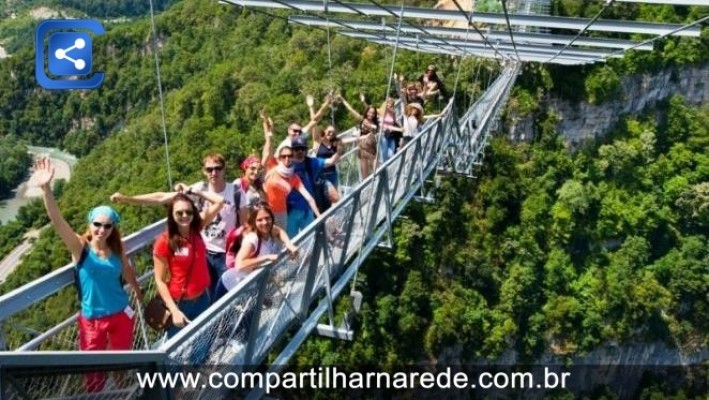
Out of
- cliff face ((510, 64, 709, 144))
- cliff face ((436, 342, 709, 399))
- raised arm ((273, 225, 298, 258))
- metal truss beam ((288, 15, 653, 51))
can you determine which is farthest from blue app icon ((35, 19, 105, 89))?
cliff face ((436, 342, 709, 399))

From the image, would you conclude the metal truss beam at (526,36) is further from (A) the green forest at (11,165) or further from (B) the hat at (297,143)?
(A) the green forest at (11,165)

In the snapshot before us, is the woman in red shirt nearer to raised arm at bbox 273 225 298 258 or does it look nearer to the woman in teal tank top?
the woman in teal tank top

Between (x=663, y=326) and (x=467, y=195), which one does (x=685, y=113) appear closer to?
(x=663, y=326)

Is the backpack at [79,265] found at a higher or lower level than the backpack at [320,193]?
higher

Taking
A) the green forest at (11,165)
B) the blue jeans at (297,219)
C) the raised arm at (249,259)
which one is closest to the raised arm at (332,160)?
the blue jeans at (297,219)

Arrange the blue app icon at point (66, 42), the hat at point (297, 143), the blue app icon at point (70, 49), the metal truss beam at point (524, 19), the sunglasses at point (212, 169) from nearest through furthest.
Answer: the sunglasses at point (212, 169)
the hat at point (297, 143)
the metal truss beam at point (524, 19)
the blue app icon at point (66, 42)
the blue app icon at point (70, 49)

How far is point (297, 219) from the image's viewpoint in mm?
5508

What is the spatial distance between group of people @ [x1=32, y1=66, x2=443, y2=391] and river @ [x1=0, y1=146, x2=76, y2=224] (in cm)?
6118

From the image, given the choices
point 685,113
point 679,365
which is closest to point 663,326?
point 679,365

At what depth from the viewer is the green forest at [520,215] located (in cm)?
2452

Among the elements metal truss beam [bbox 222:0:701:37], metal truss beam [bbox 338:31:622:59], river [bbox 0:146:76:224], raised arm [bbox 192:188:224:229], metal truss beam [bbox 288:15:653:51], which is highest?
metal truss beam [bbox 222:0:701:37]

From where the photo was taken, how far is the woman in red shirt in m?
3.56

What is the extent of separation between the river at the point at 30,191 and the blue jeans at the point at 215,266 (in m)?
61.8

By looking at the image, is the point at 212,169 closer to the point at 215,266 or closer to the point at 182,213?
the point at 215,266
